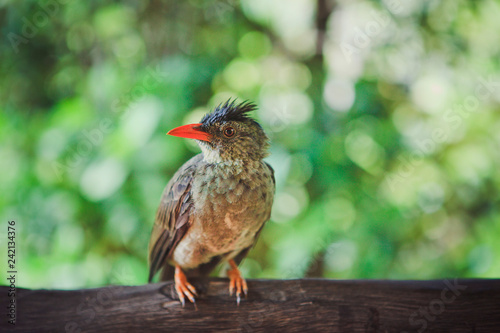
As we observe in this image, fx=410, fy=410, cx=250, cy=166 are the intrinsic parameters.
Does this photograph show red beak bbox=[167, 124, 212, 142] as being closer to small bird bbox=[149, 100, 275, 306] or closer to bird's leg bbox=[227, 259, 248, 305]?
small bird bbox=[149, 100, 275, 306]

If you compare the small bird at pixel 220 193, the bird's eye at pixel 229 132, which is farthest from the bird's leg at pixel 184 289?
the bird's eye at pixel 229 132

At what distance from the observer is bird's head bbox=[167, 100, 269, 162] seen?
6.51ft

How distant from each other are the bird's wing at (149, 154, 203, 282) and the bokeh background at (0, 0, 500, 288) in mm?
980

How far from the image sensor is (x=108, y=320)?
71.7 inches

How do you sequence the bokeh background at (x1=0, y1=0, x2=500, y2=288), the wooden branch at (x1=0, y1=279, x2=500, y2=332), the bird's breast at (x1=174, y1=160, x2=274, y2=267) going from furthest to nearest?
the bokeh background at (x1=0, y1=0, x2=500, y2=288)
the bird's breast at (x1=174, y1=160, x2=274, y2=267)
the wooden branch at (x1=0, y1=279, x2=500, y2=332)

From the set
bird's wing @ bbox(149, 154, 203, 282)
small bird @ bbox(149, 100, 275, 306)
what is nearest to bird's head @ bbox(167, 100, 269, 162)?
small bird @ bbox(149, 100, 275, 306)

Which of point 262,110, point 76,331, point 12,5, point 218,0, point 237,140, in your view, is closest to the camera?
point 76,331

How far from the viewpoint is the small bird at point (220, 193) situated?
1949mm

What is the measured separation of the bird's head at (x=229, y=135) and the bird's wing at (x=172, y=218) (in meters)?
0.16

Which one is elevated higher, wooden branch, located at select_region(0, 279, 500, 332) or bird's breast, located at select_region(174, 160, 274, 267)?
bird's breast, located at select_region(174, 160, 274, 267)

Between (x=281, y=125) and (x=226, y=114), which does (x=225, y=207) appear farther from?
(x=281, y=125)

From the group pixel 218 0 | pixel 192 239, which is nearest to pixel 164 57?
pixel 218 0

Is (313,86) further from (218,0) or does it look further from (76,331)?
(76,331)

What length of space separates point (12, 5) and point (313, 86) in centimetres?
282
